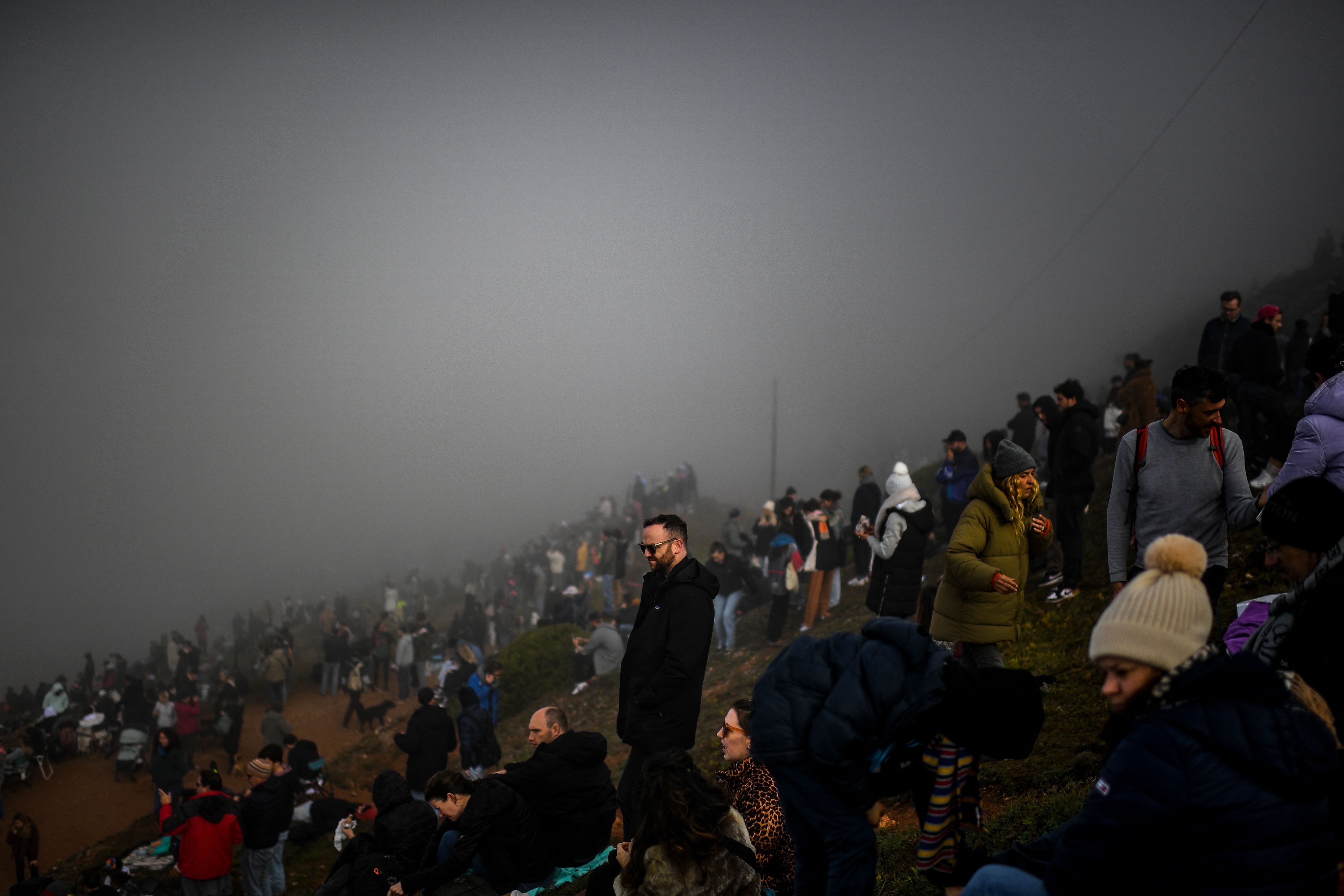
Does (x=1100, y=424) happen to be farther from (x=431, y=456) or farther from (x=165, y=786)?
(x=431, y=456)

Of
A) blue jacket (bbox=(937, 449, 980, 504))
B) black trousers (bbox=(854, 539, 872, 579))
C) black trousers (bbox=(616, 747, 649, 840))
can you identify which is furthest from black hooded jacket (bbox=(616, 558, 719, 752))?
black trousers (bbox=(854, 539, 872, 579))

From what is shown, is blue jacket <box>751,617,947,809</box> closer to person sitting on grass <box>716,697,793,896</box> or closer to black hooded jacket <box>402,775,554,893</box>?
person sitting on grass <box>716,697,793,896</box>

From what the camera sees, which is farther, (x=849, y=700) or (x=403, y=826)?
(x=403, y=826)

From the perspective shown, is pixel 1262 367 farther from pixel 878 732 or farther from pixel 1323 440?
pixel 878 732

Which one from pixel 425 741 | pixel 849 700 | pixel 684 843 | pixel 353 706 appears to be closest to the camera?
pixel 849 700

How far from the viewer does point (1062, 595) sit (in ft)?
25.2

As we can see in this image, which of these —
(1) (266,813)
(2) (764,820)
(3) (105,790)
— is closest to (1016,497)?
(2) (764,820)

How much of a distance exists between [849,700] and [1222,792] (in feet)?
3.60

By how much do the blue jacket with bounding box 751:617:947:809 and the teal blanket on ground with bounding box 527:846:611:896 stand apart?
3307 mm

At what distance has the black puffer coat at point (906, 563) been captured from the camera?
7121 millimetres

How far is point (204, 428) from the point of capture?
120688 mm

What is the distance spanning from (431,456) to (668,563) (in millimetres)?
123370

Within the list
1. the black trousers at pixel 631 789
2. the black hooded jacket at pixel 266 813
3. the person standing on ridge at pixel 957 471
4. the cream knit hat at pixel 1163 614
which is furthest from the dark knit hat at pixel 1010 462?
the black hooded jacket at pixel 266 813

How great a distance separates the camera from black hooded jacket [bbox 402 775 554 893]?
489cm
